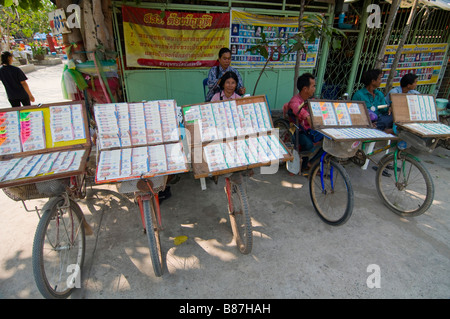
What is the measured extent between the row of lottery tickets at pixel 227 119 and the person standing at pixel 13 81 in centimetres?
495

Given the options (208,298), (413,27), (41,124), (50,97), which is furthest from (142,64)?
(413,27)

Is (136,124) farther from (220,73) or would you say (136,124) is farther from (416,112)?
(416,112)

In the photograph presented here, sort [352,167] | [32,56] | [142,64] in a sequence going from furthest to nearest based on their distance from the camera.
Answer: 1. [32,56]
2. [142,64]
3. [352,167]

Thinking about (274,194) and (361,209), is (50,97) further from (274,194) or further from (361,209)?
(361,209)

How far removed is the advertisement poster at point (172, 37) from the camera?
4.43 m

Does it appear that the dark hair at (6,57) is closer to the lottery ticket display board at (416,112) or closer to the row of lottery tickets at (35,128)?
the row of lottery tickets at (35,128)

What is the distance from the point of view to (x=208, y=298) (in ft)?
6.84

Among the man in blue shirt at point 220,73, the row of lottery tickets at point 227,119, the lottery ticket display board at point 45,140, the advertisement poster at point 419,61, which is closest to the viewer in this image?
the lottery ticket display board at point 45,140

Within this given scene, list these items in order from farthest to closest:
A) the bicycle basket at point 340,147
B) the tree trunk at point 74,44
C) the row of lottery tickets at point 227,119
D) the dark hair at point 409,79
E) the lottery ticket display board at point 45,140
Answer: the dark hair at point 409,79 < the tree trunk at point 74,44 < the bicycle basket at point 340,147 < the row of lottery tickets at point 227,119 < the lottery ticket display board at point 45,140

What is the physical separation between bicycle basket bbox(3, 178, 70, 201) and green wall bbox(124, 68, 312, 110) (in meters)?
3.28

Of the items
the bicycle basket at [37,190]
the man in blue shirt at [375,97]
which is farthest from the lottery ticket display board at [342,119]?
the bicycle basket at [37,190]

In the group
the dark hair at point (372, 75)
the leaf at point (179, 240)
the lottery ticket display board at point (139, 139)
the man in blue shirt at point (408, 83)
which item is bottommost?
the leaf at point (179, 240)

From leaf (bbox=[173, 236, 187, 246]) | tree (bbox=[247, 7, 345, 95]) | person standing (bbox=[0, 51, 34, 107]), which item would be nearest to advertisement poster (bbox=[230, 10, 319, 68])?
tree (bbox=[247, 7, 345, 95])

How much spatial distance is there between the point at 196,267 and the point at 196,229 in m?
0.54
